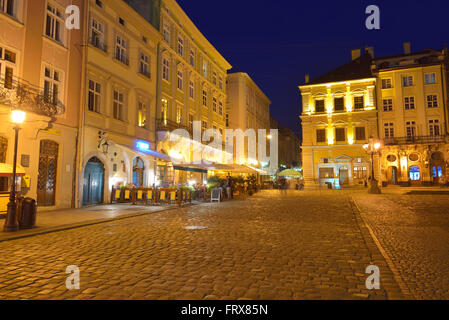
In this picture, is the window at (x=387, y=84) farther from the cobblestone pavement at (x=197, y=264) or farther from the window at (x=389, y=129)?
the cobblestone pavement at (x=197, y=264)

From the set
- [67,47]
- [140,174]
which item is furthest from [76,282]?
[140,174]

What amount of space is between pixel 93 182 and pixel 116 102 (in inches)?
208

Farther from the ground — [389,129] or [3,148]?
[389,129]

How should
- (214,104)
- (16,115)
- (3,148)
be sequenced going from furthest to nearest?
(214,104) < (3,148) < (16,115)

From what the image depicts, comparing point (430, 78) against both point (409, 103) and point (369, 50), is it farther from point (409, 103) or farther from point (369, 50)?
point (369, 50)

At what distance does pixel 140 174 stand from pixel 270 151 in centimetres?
4564

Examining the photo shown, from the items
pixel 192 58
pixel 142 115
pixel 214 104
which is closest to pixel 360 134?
pixel 214 104

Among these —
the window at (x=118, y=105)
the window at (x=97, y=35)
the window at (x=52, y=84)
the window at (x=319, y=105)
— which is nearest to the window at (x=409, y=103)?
the window at (x=319, y=105)

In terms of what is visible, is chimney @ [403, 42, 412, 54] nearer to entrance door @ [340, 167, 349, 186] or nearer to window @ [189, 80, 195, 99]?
entrance door @ [340, 167, 349, 186]

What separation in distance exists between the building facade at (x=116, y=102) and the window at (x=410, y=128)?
36.0 meters

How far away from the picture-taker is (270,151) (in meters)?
64.7

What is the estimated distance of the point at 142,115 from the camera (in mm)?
22203

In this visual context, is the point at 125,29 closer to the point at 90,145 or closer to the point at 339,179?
the point at 90,145
